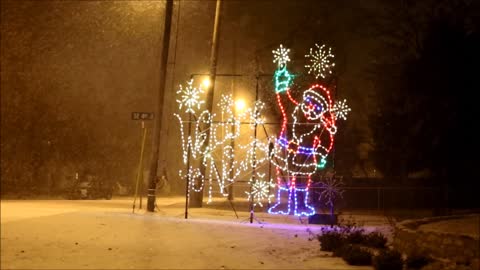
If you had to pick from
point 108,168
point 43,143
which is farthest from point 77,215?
point 108,168

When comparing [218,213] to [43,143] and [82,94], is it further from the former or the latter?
[82,94]

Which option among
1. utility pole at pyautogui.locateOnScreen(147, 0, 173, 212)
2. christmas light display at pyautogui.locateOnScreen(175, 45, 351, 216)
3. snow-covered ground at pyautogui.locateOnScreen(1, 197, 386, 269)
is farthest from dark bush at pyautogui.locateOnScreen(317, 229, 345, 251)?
utility pole at pyautogui.locateOnScreen(147, 0, 173, 212)

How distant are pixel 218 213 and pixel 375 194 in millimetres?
9727

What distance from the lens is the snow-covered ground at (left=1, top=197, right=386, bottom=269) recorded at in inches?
376

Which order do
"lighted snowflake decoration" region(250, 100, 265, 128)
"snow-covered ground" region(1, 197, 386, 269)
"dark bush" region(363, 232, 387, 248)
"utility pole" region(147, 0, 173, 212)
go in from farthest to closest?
"utility pole" region(147, 0, 173, 212), "lighted snowflake decoration" region(250, 100, 265, 128), "dark bush" region(363, 232, 387, 248), "snow-covered ground" region(1, 197, 386, 269)

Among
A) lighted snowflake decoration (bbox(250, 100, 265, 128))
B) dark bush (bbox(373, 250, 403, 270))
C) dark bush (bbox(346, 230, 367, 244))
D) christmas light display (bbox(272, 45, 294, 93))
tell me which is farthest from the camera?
christmas light display (bbox(272, 45, 294, 93))

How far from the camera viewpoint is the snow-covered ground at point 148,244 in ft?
31.3

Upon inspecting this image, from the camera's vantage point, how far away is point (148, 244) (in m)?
11.5

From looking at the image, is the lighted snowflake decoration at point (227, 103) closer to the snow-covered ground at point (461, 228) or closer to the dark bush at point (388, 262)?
the snow-covered ground at point (461, 228)

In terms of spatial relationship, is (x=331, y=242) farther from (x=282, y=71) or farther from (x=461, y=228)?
(x=282, y=71)

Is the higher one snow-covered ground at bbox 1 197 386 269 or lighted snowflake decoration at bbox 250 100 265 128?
lighted snowflake decoration at bbox 250 100 265 128

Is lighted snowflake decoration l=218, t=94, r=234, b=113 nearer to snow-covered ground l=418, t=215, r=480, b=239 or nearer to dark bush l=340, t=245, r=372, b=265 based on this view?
snow-covered ground l=418, t=215, r=480, b=239

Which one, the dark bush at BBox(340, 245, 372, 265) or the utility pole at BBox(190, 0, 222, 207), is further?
the utility pole at BBox(190, 0, 222, 207)

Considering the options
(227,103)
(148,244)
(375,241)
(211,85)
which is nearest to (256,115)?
(227,103)
